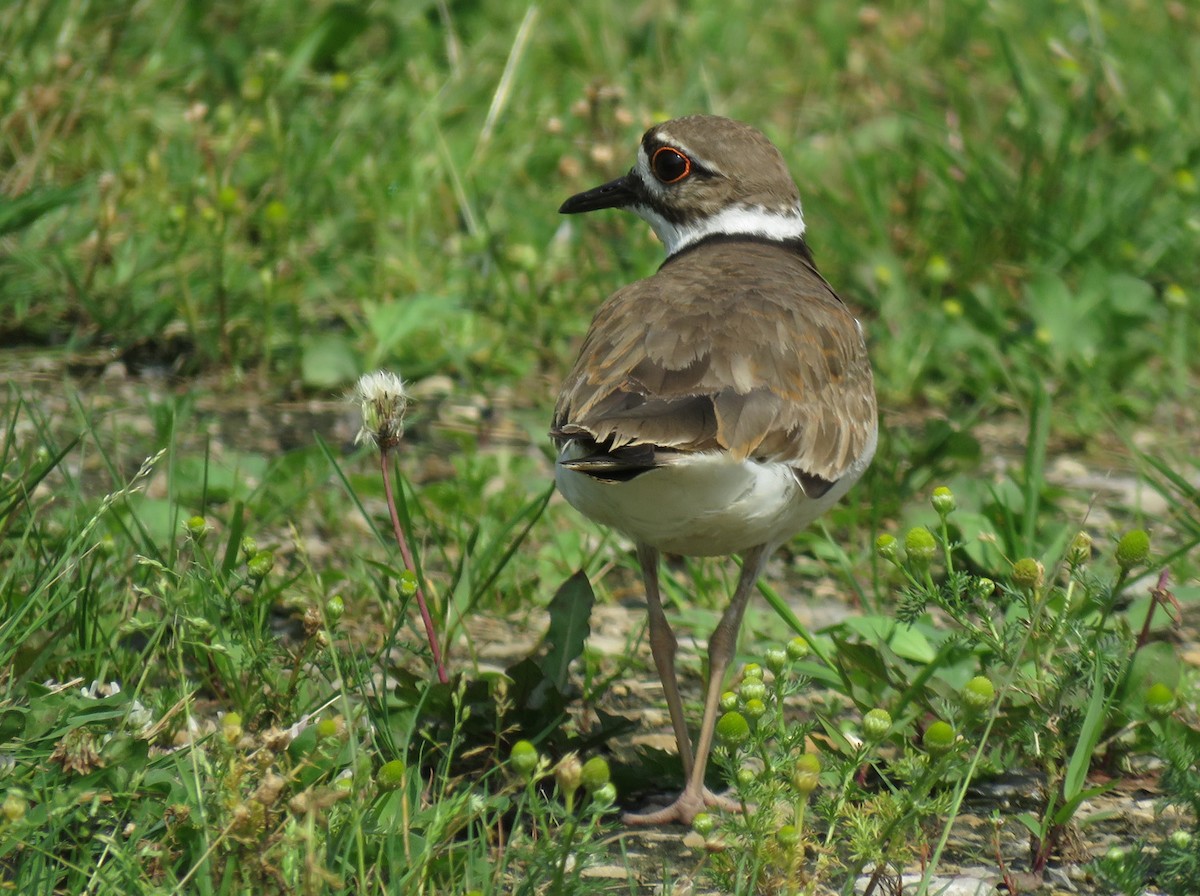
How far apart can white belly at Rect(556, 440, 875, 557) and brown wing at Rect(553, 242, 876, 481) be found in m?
0.05

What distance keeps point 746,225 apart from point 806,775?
8.43 feet

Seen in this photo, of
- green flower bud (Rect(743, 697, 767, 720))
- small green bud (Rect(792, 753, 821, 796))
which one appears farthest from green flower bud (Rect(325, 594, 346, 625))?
small green bud (Rect(792, 753, 821, 796))

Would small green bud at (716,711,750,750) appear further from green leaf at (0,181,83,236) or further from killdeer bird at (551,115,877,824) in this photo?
green leaf at (0,181,83,236)

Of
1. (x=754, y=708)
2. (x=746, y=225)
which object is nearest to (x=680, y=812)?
(x=754, y=708)

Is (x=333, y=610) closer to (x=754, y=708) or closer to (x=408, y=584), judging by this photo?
(x=408, y=584)

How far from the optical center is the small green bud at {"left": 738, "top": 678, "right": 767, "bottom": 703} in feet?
9.90

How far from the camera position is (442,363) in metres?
5.90

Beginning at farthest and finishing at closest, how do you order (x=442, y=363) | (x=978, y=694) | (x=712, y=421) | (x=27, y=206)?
1. (x=442, y=363)
2. (x=27, y=206)
3. (x=712, y=421)
4. (x=978, y=694)

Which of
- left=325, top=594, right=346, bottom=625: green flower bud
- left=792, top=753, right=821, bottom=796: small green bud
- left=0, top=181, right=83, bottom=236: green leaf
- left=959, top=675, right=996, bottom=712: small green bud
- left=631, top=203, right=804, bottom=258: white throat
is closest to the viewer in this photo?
left=792, top=753, right=821, bottom=796: small green bud

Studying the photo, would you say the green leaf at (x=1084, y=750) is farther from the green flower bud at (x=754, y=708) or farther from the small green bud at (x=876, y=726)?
the green flower bud at (x=754, y=708)

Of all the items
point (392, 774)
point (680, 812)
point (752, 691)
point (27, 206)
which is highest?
point (27, 206)

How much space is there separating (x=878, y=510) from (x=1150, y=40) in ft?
14.8

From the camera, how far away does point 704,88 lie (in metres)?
6.79

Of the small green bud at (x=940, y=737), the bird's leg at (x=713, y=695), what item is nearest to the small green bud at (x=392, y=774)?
the bird's leg at (x=713, y=695)
